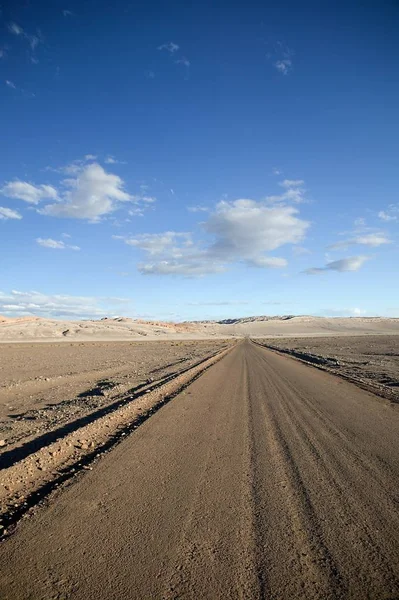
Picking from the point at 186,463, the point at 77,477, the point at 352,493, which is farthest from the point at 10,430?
the point at 352,493

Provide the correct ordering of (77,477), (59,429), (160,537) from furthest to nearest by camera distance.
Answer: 1. (59,429)
2. (77,477)
3. (160,537)

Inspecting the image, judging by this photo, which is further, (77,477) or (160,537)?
(77,477)

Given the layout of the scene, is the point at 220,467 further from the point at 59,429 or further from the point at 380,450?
the point at 59,429

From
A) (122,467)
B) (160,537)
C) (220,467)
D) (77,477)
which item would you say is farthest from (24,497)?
(220,467)

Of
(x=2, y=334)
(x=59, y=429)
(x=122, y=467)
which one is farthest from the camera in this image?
(x=2, y=334)

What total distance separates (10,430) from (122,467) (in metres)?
3.92

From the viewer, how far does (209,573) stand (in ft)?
10.1

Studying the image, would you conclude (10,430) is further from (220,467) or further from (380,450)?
(380,450)

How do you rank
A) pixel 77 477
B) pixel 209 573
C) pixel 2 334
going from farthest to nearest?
pixel 2 334
pixel 77 477
pixel 209 573

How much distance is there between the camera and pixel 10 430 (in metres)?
7.80

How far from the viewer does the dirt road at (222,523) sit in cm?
296

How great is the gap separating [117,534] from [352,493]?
124 inches

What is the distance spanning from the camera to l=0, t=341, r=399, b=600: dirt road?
9.71ft

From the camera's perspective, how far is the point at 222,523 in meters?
3.88
